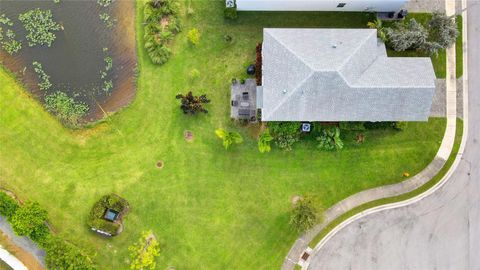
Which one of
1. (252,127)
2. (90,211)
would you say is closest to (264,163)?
(252,127)

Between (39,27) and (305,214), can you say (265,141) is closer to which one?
(305,214)

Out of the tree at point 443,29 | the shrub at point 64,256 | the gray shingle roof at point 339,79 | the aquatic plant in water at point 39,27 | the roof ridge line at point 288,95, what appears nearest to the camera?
the roof ridge line at point 288,95

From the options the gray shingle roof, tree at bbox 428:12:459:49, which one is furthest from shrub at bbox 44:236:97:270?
tree at bbox 428:12:459:49

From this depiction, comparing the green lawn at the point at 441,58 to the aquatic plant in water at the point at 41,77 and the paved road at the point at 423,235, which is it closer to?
the paved road at the point at 423,235

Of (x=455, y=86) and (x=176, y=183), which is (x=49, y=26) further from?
(x=455, y=86)

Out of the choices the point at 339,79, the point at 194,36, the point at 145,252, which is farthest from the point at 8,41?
the point at 339,79

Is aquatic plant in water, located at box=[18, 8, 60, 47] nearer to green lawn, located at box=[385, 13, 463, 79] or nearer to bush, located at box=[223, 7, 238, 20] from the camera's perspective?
bush, located at box=[223, 7, 238, 20]

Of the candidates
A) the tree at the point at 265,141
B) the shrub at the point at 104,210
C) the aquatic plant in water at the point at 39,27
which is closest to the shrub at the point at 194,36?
the tree at the point at 265,141

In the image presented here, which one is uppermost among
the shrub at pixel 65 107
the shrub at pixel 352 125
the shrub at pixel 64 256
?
the shrub at pixel 65 107
